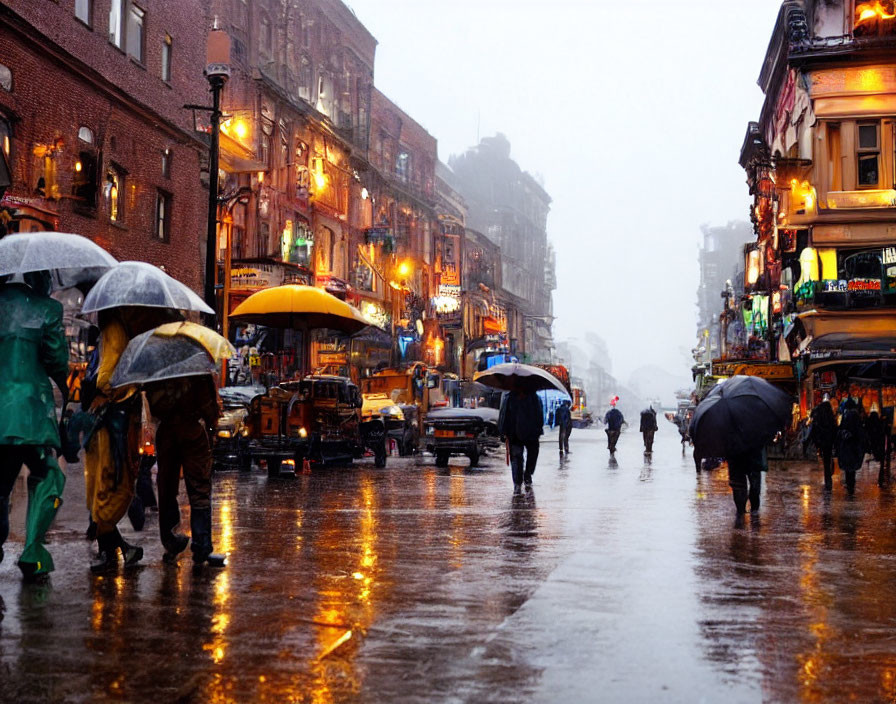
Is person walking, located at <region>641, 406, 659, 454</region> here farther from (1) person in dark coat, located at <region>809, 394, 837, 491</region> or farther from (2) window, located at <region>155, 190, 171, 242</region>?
(2) window, located at <region>155, 190, 171, 242</region>

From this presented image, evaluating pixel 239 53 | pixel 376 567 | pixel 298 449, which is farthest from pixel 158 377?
pixel 239 53

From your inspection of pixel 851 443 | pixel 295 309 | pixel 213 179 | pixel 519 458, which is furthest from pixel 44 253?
pixel 851 443

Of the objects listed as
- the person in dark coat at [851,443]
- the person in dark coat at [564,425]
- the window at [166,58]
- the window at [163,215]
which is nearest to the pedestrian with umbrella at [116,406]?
the person in dark coat at [851,443]

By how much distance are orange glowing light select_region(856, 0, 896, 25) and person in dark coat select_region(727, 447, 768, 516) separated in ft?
99.0

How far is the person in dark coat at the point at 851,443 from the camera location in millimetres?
21219

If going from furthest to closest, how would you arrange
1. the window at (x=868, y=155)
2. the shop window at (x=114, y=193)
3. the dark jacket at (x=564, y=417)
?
the window at (x=868, y=155), the dark jacket at (x=564, y=417), the shop window at (x=114, y=193)

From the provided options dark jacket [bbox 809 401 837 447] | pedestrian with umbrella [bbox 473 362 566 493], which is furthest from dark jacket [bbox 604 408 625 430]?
pedestrian with umbrella [bbox 473 362 566 493]

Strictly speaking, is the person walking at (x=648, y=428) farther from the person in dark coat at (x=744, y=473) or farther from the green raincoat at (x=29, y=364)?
the green raincoat at (x=29, y=364)

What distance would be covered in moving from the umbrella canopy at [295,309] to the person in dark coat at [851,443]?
10.2 meters

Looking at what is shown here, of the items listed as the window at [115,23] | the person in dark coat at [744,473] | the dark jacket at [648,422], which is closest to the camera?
the person in dark coat at [744,473]

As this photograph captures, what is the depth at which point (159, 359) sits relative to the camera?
8953mm

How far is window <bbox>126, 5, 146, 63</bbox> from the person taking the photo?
104 feet

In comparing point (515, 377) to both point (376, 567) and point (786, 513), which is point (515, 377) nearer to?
point (786, 513)

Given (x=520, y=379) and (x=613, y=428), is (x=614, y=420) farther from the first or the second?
(x=520, y=379)
